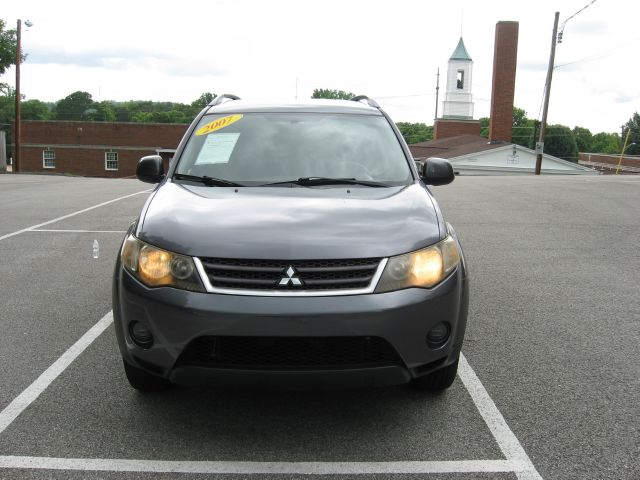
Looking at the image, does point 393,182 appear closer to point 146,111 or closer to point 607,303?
point 607,303

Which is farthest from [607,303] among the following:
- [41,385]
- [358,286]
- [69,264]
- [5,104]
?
[5,104]

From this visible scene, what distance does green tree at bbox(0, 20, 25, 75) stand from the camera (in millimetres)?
A: 41750

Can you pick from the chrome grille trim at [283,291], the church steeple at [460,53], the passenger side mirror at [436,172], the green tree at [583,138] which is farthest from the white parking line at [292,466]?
the green tree at [583,138]

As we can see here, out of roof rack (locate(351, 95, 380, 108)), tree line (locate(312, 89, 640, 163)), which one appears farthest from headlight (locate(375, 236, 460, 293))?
tree line (locate(312, 89, 640, 163))

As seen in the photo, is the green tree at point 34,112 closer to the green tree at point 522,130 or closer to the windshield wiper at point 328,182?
the green tree at point 522,130

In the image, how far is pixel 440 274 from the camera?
3.59 meters

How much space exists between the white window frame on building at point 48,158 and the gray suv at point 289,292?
57.2m

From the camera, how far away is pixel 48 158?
57250 millimetres

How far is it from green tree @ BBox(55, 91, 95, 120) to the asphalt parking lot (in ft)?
337

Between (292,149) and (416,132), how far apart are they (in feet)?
425

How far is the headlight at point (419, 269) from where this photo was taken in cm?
344

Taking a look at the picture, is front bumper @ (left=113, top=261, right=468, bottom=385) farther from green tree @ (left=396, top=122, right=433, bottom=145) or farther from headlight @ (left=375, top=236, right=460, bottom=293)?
green tree @ (left=396, top=122, right=433, bottom=145)

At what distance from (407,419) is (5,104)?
95.7 meters

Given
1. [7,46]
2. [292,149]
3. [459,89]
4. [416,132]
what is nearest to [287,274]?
[292,149]
